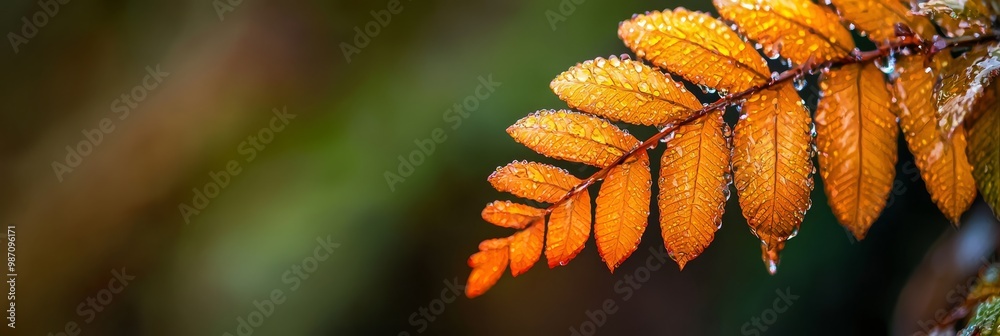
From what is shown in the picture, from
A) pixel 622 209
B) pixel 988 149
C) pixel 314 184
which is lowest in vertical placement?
pixel 988 149

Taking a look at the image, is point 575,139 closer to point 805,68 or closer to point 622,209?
point 622,209

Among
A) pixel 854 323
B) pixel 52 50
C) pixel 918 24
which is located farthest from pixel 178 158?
pixel 854 323

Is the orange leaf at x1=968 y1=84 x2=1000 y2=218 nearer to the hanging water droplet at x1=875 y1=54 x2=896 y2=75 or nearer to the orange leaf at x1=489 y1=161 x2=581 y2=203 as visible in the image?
the hanging water droplet at x1=875 y1=54 x2=896 y2=75

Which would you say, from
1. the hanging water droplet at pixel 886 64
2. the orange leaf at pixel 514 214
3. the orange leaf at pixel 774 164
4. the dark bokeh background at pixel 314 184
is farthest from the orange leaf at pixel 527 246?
the dark bokeh background at pixel 314 184

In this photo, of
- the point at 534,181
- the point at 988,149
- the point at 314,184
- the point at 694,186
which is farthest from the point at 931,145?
the point at 314,184

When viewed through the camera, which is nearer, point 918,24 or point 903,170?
point 918,24

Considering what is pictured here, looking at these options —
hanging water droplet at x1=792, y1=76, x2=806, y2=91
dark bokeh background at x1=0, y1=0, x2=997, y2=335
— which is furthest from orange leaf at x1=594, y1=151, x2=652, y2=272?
dark bokeh background at x1=0, y1=0, x2=997, y2=335

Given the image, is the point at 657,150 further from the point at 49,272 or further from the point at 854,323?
the point at 49,272
